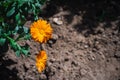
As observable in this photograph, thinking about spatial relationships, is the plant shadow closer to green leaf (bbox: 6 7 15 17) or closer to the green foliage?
the green foliage

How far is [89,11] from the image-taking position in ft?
12.2

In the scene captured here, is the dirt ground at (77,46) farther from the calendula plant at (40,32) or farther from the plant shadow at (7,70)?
the calendula plant at (40,32)

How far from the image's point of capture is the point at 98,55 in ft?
10.9

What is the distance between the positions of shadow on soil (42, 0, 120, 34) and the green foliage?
2.36 ft

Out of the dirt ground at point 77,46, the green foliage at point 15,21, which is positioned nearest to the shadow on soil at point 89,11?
the dirt ground at point 77,46

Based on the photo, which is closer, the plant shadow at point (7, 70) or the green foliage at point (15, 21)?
the green foliage at point (15, 21)

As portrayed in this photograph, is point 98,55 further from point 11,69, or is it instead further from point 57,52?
point 11,69

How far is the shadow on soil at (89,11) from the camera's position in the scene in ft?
11.8

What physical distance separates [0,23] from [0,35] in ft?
0.50

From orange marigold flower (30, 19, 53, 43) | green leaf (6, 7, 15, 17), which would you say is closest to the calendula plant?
orange marigold flower (30, 19, 53, 43)

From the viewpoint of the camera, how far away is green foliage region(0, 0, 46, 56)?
2.81m

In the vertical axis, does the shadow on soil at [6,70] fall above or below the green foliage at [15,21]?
below

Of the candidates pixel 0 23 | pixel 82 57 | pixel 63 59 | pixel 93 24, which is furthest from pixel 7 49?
pixel 93 24

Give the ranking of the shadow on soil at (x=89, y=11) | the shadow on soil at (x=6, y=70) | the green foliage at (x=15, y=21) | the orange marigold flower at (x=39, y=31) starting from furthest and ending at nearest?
the shadow on soil at (x=89, y=11)
the shadow on soil at (x=6, y=70)
the green foliage at (x=15, y=21)
the orange marigold flower at (x=39, y=31)
